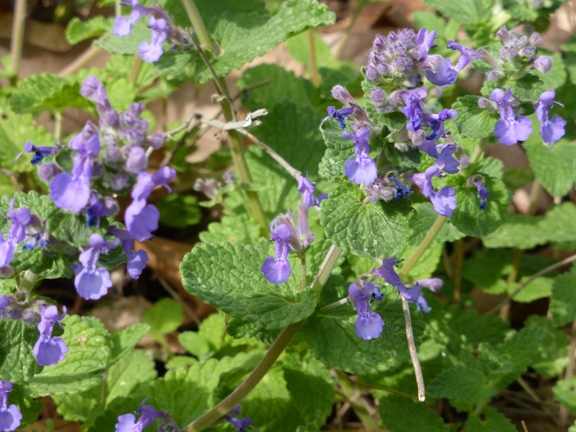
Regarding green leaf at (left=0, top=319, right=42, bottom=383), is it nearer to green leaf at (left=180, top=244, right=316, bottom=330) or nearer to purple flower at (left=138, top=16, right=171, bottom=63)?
green leaf at (left=180, top=244, right=316, bottom=330)

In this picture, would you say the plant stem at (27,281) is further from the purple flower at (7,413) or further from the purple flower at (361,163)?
the purple flower at (361,163)

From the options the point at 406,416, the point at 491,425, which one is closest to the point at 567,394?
the point at 491,425

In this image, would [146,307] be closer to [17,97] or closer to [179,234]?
[179,234]

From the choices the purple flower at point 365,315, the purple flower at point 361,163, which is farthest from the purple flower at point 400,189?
the purple flower at point 365,315

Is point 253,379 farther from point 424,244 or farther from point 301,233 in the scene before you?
point 424,244

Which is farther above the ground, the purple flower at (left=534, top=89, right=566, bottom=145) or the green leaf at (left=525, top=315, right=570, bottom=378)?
the purple flower at (left=534, top=89, right=566, bottom=145)

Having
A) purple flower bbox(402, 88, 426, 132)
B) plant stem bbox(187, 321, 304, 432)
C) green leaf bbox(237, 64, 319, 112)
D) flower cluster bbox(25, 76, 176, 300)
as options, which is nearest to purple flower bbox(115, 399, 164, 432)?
plant stem bbox(187, 321, 304, 432)
